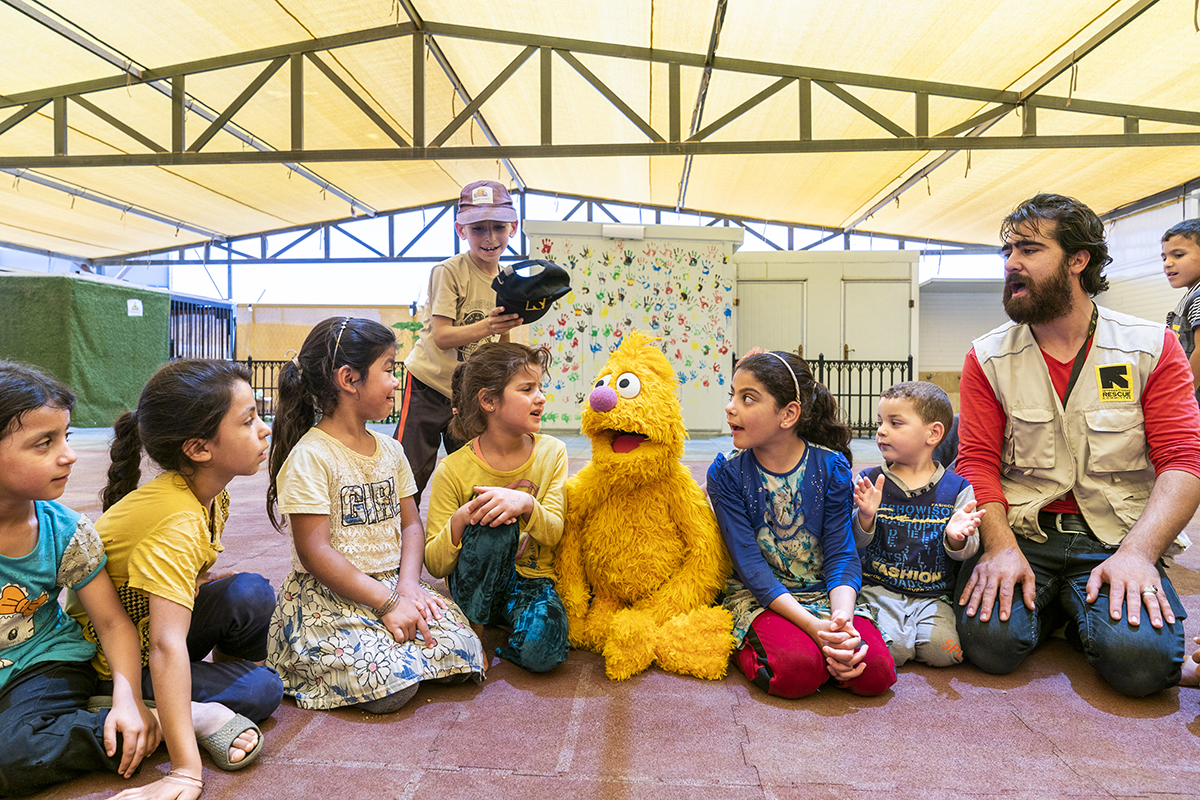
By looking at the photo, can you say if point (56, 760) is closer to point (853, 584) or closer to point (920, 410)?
point (853, 584)

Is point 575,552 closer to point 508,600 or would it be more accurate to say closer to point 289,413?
point 508,600

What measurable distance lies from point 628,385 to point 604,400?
92 mm

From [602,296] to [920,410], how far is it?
612 cm

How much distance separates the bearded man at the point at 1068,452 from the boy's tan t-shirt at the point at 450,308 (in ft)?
5.75

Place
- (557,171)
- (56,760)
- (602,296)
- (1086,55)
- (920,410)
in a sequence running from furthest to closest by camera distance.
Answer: (557,171), (602,296), (1086,55), (920,410), (56,760)

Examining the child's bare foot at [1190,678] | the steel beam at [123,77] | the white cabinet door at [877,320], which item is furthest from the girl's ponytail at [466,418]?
the white cabinet door at [877,320]

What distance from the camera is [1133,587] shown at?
174 cm

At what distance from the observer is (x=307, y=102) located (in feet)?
27.4

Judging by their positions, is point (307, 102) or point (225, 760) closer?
point (225, 760)

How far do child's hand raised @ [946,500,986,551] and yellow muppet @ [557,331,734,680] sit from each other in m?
0.62

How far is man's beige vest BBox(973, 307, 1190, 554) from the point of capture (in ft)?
6.44

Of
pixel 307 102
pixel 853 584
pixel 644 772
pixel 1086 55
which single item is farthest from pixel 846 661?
pixel 307 102

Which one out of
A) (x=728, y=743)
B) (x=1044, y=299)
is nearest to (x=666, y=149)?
(x=1044, y=299)

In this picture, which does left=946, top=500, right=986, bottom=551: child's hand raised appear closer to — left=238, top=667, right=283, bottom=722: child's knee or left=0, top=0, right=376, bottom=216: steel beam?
left=238, top=667, right=283, bottom=722: child's knee
